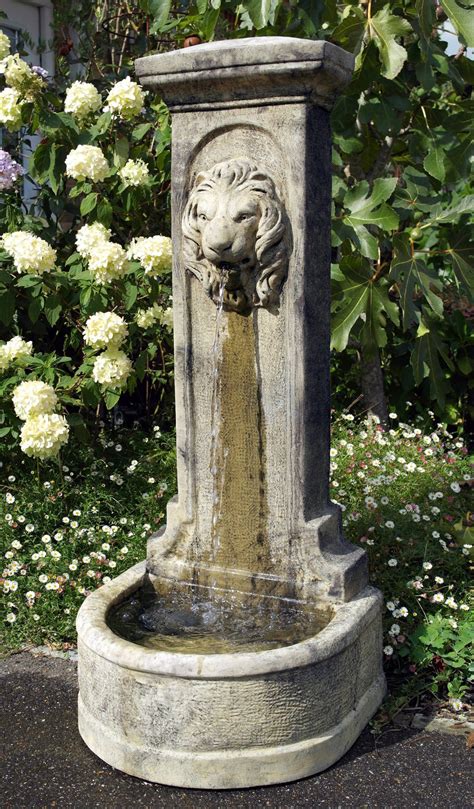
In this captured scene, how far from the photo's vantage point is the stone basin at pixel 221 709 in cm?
259

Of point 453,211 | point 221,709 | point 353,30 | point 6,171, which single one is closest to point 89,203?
point 6,171

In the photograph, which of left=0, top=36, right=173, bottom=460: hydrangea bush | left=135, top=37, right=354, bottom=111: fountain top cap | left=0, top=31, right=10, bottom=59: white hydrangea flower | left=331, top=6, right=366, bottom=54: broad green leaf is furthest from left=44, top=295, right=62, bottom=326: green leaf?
left=331, top=6, right=366, bottom=54: broad green leaf

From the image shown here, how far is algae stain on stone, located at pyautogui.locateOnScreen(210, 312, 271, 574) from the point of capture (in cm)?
304

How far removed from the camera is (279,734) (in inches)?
104

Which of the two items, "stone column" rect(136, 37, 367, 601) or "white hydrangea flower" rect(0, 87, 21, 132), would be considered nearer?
"stone column" rect(136, 37, 367, 601)

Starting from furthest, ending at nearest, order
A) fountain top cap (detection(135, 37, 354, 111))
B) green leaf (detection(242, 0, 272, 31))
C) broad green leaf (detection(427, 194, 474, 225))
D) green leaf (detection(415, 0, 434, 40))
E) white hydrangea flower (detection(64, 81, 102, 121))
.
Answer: broad green leaf (detection(427, 194, 474, 225))
white hydrangea flower (detection(64, 81, 102, 121))
green leaf (detection(242, 0, 272, 31))
green leaf (detection(415, 0, 434, 40))
fountain top cap (detection(135, 37, 354, 111))

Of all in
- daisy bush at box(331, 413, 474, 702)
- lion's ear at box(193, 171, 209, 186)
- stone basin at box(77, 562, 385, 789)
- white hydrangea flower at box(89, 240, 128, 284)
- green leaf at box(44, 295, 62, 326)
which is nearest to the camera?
stone basin at box(77, 562, 385, 789)

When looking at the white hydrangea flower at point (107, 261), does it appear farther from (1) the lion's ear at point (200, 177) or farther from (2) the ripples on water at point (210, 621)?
(2) the ripples on water at point (210, 621)

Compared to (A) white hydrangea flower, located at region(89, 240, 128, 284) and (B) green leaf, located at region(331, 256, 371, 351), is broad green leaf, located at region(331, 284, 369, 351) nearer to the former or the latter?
(B) green leaf, located at region(331, 256, 371, 351)

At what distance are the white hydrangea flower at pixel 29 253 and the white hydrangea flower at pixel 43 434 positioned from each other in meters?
0.66

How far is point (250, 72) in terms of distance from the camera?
9.10ft

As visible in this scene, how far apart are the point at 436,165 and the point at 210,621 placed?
7.96 ft

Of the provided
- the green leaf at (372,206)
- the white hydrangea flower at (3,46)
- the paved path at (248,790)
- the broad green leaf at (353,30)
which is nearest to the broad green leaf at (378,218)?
the green leaf at (372,206)

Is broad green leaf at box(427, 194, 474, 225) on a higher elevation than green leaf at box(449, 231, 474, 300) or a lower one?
higher
